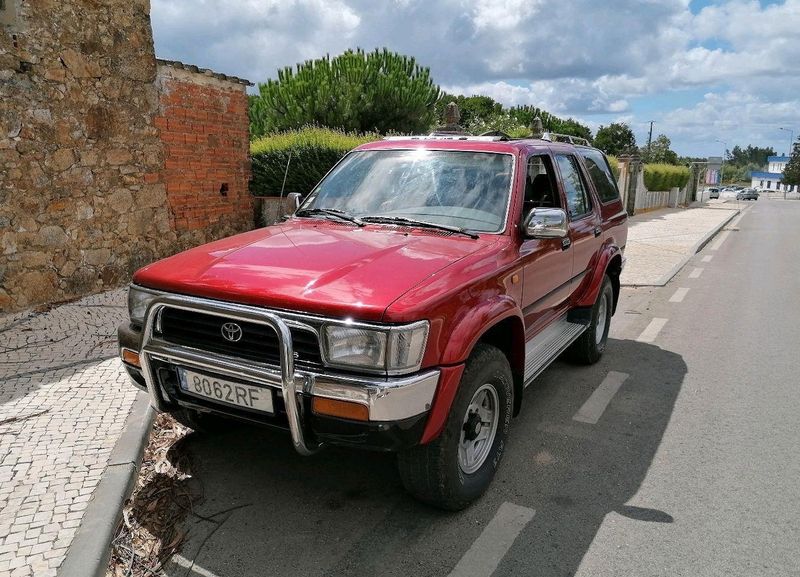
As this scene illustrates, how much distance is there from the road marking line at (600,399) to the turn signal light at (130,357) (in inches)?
118

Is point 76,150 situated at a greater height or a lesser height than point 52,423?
greater

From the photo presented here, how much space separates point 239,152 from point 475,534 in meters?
7.50

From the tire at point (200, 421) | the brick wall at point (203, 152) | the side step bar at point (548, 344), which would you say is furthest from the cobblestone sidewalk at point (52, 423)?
the side step bar at point (548, 344)

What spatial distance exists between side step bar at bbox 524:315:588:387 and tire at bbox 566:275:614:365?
214mm

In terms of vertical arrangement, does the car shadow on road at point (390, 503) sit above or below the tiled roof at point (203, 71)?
below

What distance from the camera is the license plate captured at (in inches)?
109

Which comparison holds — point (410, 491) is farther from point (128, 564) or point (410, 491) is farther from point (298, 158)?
point (298, 158)

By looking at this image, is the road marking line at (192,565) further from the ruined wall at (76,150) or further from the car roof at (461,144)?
the ruined wall at (76,150)

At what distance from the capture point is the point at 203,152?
8414mm

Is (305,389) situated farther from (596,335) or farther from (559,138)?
(559,138)

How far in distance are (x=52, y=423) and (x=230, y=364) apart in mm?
1957

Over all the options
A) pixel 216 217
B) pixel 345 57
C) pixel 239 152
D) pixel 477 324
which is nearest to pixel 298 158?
pixel 239 152

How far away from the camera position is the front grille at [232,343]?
2699mm


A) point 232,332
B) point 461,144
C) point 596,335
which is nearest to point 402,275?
point 232,332
